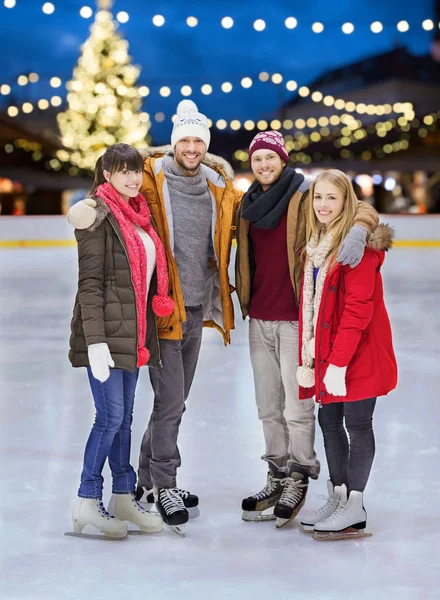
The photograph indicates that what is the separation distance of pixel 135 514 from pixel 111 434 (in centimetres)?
25

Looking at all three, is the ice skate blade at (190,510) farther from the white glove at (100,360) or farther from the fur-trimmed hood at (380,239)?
the fur-trimmed hood at (380,239)

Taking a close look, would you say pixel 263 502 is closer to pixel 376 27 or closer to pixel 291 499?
pixel 291 499

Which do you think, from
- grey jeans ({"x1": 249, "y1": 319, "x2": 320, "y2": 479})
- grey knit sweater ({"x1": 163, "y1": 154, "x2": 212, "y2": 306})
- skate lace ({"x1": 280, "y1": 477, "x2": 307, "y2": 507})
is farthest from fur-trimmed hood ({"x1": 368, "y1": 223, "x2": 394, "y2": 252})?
skate lace ({"x1": 280, "y1": 477, "x2": 307, "y2": 507})

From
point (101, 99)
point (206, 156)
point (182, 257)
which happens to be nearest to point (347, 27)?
point (206, 156)

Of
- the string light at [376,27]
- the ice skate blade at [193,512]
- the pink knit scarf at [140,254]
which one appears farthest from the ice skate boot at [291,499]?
the string light at [376,27]

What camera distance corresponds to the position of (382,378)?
2461mm

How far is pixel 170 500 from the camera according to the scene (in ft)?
8.64

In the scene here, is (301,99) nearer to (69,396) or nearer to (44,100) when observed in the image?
(44,100)

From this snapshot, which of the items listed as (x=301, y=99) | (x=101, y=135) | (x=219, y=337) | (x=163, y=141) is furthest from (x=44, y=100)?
(x=219, y=337)

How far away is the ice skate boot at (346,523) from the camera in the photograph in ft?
8.17

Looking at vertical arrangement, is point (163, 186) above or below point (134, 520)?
above

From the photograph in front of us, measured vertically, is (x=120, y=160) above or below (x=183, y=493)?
above

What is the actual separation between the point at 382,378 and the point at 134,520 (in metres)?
0.80

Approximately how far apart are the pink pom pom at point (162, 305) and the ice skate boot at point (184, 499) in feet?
1.78
